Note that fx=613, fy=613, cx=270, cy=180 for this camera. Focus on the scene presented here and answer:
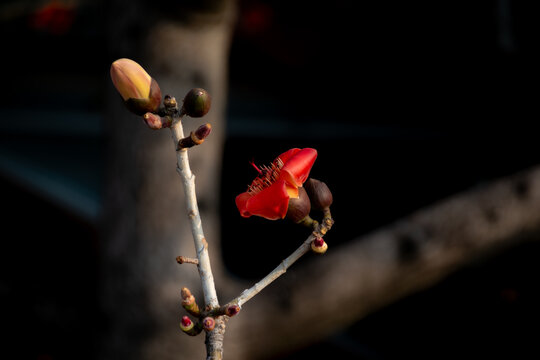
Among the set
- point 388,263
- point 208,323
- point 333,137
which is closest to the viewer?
point 208,323

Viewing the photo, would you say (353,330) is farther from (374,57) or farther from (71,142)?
(71,142)

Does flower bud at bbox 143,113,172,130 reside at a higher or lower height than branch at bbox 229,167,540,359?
lower

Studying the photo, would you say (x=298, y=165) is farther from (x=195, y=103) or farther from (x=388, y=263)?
(x=388, y=263)

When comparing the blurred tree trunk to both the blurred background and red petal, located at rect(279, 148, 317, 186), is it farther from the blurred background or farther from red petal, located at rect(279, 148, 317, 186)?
red petal, located at rect(279, 148, 317, 186)

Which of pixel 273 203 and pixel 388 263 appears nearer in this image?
pixel 273 203

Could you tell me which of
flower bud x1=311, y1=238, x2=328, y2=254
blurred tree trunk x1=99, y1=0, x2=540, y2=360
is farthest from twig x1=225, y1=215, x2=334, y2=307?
blurred tree trunk x1=99, y1=0, x2=540, y2=360

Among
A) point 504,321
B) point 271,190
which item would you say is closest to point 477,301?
point 504,321

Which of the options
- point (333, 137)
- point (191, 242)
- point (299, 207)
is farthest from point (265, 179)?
point (333, 137)
